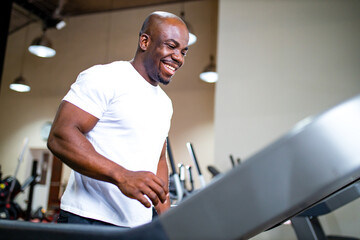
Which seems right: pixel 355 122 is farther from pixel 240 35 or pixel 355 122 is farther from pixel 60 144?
pixel 240 35

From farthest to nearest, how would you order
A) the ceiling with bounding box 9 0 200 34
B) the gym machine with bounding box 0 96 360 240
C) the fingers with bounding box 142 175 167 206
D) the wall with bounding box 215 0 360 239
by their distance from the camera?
the ceiling with bounding box 9 0 200 34 < the wall with bounding box 215 0 360 239 < the fingers with bounding box 142 175 167 206 < the gym machine with bounding box 0 96 360 240

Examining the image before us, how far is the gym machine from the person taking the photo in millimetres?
235

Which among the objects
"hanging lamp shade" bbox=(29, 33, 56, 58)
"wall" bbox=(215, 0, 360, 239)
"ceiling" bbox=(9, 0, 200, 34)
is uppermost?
"ceiling" bbox=(9, 0, 200, 34)

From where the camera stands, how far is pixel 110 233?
329 mm

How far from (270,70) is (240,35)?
1.94 ft

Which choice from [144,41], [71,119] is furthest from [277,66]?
[71,119]

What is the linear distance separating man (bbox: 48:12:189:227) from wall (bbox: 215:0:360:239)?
3.14m

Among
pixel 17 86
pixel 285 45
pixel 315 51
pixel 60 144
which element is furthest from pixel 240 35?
pixel 17 86

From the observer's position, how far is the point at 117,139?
0.85 metres

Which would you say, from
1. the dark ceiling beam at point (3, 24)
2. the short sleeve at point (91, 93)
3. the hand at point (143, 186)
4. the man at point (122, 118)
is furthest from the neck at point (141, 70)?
the dark ceiling beam at point (3, 24)

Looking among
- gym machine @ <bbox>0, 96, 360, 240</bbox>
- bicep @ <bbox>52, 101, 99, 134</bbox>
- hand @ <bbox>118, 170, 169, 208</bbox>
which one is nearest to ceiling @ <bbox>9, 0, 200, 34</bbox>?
bicep @ <bbox>52, 101, 99, 134</bbox>

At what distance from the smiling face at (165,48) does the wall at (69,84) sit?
488cm

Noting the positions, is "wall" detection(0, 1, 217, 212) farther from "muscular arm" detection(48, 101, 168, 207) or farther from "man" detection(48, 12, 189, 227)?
"muscular arm" detection(48, 101, 168, 207)

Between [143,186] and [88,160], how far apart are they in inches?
6.1
